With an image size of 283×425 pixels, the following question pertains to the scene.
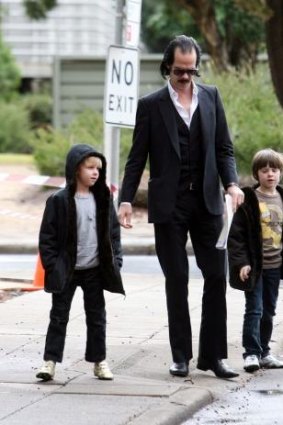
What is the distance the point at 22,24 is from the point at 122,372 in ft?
384

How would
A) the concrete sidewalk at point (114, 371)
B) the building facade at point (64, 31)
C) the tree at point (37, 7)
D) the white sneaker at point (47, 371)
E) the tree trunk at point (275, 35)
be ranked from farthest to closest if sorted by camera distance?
the building facade at point (64, 31), the tree at point (37, 7), the tree trunk at point (275, 35), the white sneaker at point (47, 371), the concrete sidewalk at point (114, 371)

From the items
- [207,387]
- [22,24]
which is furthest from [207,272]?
[22,24]

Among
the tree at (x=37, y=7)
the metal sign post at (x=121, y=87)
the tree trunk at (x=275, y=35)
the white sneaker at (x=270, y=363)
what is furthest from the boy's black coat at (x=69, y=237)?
the tree at (x=37, y=7)

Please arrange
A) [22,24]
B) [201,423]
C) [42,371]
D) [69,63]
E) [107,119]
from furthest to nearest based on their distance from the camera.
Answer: [22,24] → [69,63] → [107,119] → [42,371] → [201,423]

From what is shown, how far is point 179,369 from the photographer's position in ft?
26.5

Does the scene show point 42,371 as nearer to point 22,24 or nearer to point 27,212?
point 27,212

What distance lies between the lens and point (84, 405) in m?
6.95

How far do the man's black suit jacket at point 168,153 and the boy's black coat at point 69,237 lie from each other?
0.37 meters

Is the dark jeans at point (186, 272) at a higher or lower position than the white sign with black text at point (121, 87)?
lower

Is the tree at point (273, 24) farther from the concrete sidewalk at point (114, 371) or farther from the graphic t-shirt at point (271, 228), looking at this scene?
the graphic t-shirt at point (271, 228)

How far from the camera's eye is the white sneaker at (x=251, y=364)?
27.3ft

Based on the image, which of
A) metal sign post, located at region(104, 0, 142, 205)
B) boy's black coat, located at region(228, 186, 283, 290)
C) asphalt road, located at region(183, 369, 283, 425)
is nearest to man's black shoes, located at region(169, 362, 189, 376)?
asphalt road, located at region(183, 369, 283, 425)

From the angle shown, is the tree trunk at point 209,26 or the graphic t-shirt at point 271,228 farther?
the tree trunk at point 209,26

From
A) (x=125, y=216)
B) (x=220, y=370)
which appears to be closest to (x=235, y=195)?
(x=125, y=216)
